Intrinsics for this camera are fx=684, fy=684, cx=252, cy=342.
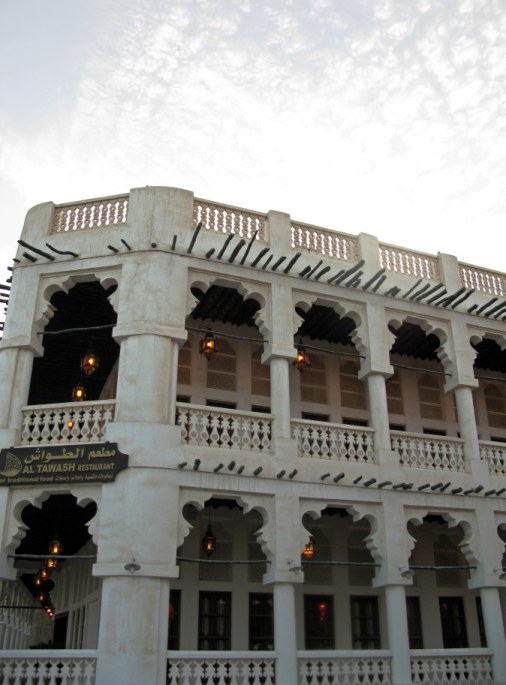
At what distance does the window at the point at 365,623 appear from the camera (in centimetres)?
1526

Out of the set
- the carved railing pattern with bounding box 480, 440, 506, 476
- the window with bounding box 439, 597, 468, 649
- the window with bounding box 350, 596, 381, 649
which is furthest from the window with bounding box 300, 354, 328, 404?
the window with bounding box 439, 597, 468, 649

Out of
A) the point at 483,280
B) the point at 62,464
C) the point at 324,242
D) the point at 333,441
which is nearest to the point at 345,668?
the point at 333,441

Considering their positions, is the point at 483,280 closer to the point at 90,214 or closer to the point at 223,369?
the point at 223,369

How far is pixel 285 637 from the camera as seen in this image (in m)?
11.3

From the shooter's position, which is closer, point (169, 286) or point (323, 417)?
point (169, 286)

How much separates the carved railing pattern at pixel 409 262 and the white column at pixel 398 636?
6.86 m

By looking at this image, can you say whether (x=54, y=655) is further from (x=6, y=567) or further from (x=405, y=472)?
(x=405, y=472)

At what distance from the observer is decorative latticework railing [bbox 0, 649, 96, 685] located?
1016cm

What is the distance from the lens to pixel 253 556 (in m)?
15.0

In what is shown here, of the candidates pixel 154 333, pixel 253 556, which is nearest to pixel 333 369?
pixel 253 556

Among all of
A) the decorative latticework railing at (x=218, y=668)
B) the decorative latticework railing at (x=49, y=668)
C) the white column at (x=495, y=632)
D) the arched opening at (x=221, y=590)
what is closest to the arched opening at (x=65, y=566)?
the arched opening at (x=221, y=590)

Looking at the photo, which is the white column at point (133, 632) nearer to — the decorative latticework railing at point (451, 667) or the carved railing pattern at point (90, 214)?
the decorative latticework railing at point (451, 667)

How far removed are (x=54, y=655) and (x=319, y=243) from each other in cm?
933

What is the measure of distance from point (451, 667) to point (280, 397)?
5708mm
